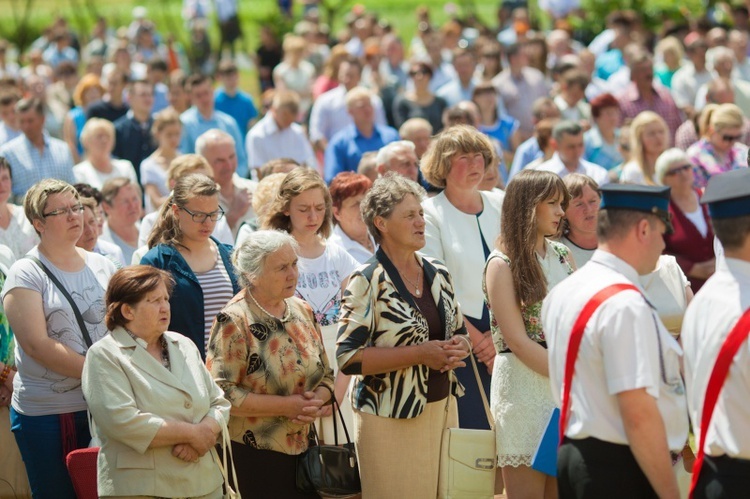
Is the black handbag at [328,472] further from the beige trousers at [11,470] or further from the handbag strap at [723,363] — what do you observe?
the handbag strap at [723,363]

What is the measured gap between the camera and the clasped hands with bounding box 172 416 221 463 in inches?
201

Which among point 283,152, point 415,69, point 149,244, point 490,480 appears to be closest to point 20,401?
point 149,244

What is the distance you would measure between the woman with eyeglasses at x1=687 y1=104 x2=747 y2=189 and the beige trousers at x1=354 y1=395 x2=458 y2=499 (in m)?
5.29

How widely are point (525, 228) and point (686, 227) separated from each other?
12.7ft

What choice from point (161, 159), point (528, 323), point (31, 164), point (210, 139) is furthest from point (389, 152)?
point (31, 164)

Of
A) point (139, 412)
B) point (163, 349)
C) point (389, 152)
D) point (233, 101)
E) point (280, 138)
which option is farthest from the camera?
point (233, 101)

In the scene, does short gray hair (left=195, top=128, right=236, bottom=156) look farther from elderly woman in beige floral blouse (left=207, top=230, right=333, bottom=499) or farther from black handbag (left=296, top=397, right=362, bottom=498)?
black handbag (left=296, top=397, right=362, bottom=498)

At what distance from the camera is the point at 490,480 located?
5.38 metres

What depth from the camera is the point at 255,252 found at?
18.3 ft

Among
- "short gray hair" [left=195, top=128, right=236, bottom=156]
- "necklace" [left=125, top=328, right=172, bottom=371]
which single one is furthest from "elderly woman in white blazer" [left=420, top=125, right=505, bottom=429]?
"short gray hair" [left=195, top=128, right=236, bottom=156]

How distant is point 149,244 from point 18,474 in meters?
1.48

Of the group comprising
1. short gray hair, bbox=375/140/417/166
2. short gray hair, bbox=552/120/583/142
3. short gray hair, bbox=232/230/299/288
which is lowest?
short gray hair, bbox=232/230/299/288

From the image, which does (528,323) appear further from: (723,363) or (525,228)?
(723,363)

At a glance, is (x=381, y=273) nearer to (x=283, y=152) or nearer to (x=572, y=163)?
(x=572, y=163)
